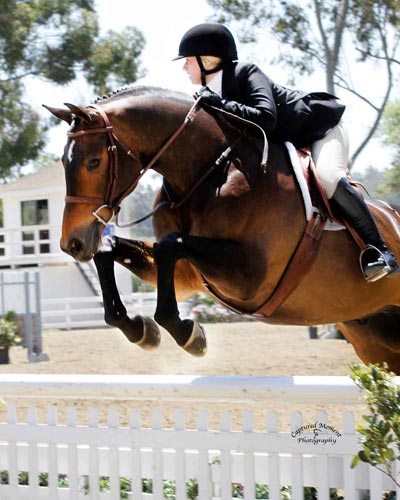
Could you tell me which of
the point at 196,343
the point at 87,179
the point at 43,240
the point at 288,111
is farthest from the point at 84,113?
the point at 43,240

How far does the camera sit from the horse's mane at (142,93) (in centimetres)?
455

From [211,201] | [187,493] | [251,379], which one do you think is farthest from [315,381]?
[211,201]

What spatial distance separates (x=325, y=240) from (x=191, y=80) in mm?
1179

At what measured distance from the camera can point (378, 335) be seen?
5.48 m

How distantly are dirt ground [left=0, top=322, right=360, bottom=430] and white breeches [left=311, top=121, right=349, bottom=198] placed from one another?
2739 millimetres

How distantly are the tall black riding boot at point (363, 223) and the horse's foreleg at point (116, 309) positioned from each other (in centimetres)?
124

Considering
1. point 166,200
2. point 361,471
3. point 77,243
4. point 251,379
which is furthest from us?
point 166,200

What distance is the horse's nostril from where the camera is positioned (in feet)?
13.9

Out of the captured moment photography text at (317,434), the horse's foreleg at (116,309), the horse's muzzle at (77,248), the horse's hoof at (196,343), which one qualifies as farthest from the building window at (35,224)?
the captured moment photography text at (317,434)

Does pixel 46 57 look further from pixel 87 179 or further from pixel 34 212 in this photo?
pixel 87 179

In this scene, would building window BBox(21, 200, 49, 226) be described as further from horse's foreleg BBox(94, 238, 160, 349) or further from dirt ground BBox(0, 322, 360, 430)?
horse's foreleg BBox(94, 238, 160, 349)

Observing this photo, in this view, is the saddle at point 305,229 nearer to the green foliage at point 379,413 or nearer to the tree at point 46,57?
the green foliage at point 379,413

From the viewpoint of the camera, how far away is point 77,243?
4258mm

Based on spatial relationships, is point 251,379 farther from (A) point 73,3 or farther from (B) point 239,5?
(A) point 73,3
